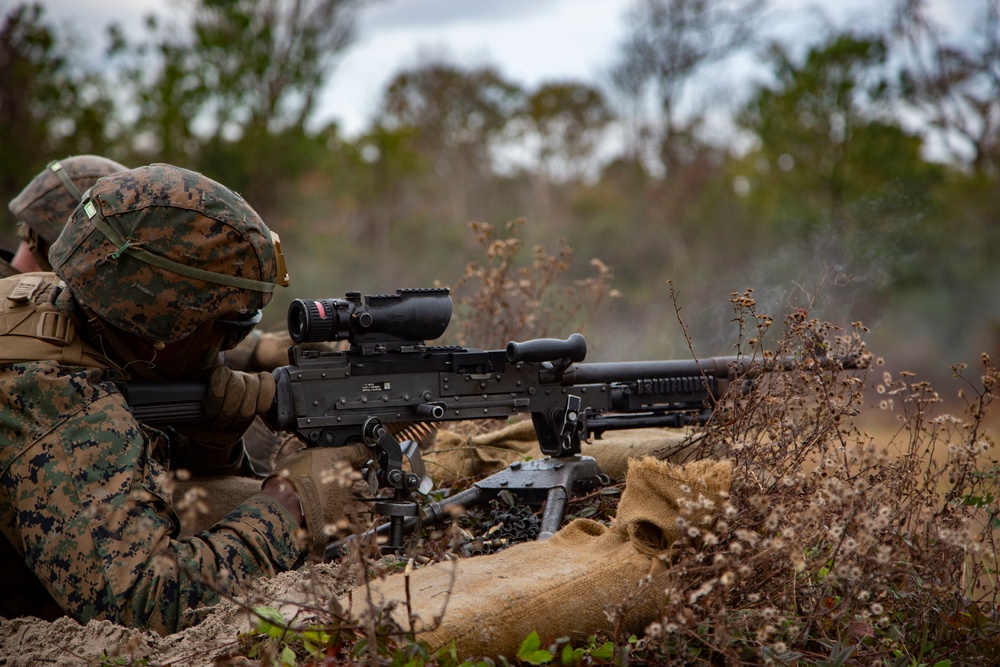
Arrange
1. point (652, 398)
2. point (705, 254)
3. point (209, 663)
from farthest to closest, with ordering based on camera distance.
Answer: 1. point (705, 254)
2. point (652, 398)
3. point (209, 663)

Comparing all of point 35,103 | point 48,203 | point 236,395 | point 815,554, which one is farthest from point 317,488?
point 35,103

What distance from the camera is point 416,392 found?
3490 mm

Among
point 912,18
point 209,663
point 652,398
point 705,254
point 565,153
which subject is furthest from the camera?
point 565,153

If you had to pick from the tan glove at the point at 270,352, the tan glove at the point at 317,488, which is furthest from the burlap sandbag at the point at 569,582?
the tan glove at the point at 270,352

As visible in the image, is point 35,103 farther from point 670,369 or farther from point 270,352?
point 670,369

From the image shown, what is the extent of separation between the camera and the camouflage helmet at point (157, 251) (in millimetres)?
2812

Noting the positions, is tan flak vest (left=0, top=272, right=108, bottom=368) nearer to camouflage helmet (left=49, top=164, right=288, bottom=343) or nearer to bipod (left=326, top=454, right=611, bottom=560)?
camouflage helmet (left=49, top=164, right=288, bottom=343)

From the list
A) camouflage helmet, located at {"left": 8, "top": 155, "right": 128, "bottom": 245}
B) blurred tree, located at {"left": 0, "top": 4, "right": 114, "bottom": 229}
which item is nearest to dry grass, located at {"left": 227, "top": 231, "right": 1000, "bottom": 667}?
camouflage helmet, located at {"left": 8, "top": 155, "right": 128, "bottom": 245}

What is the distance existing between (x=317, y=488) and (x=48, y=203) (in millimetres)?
2747

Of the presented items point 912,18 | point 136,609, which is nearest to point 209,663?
point 136,609

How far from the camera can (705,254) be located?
62.8 feet

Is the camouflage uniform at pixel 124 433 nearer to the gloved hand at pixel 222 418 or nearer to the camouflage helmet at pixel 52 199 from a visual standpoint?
the gloved hand at pixel 222 418

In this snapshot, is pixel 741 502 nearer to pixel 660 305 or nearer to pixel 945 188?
pixel 660 305

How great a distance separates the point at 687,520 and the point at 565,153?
26104mm
